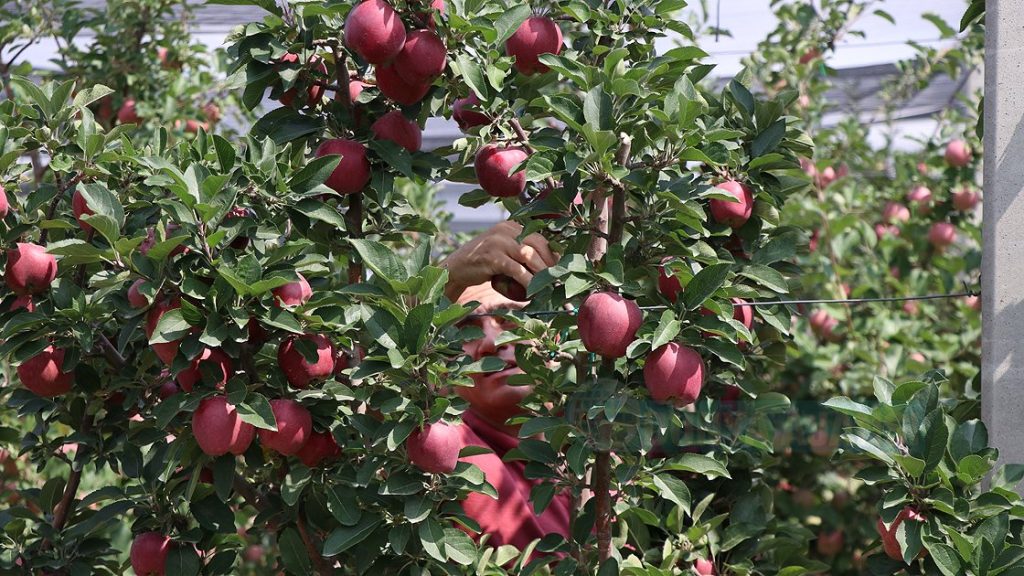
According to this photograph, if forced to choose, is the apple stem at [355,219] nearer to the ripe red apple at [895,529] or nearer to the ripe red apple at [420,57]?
the ripe red apple at [420,57]

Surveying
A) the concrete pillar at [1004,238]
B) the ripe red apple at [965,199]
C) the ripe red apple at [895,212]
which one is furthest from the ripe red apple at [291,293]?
the ripe red apple at [895,212]

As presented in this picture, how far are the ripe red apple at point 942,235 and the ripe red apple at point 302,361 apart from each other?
2.34 m

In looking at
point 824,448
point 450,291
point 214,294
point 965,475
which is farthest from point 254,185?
point 824,448

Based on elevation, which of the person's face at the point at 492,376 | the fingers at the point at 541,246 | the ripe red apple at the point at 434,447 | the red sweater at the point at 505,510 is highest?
the ripe red apple at the point at 434,447

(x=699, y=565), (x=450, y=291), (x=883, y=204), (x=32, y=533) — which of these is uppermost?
(x=450, y=291)

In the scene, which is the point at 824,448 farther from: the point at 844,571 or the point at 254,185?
the point at 254,185

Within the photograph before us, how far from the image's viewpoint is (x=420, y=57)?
1.36 meters

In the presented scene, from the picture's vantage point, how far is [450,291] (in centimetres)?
177

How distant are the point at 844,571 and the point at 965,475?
171 centimetres

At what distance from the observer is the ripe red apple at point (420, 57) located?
4.45 feet

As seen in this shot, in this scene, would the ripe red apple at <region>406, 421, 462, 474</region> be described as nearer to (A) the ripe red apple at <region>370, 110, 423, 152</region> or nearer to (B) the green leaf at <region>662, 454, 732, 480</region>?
(B) the green leaf at <region>662, 454, 732, 480</region>

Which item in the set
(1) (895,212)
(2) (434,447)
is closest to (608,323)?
(2) (434,447)

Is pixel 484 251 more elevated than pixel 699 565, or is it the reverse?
pixel 484 251

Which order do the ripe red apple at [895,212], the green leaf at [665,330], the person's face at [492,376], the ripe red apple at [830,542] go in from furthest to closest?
the ripe red apple at [895,212], the ripe red apple at [830,542], the person's face at [492,376], the green leaf at [665,330]
